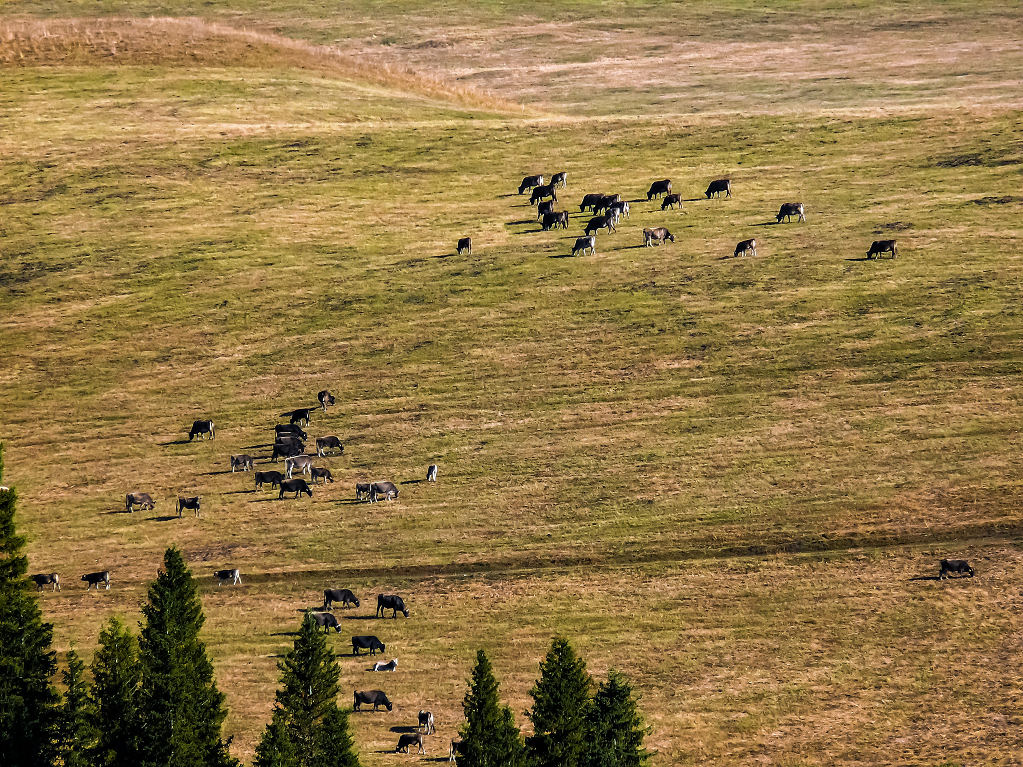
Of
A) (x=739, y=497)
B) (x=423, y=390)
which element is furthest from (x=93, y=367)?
(x=739, y=497)

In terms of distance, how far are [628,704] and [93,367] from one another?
153 feet

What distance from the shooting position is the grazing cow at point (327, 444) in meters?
64.6

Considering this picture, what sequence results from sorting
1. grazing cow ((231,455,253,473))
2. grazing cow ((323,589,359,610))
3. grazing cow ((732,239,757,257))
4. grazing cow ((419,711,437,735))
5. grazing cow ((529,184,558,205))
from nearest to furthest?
grazing cow ((419,711,437,735)) → grazing cow ((323,589,359,610)) → grazing cow ((231,455,253,473)) → grazing cow ((732,239,757,257)) → grazing cow ((529,184,558,205))

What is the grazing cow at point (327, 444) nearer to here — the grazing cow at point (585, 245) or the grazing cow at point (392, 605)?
the grazing cow at point (392, 605)

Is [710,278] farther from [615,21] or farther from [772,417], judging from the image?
[615,21]

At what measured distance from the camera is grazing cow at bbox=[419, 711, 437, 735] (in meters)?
43.9

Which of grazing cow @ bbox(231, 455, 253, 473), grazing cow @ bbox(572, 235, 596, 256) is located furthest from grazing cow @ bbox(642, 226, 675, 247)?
grazing cow @ bbox(231, 455, 253, 473)

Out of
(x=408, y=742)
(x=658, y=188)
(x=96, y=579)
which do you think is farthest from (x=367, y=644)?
(x=658, y=188)

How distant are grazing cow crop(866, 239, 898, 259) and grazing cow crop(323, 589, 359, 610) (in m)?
38.9

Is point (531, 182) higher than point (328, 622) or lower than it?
higher

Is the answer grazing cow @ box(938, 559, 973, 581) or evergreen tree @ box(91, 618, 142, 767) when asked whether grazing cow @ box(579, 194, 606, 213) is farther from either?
evergreen tree @ box(91, 618, 142, 767)

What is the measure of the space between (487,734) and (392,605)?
15.8 metres

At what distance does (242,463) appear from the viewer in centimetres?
6406

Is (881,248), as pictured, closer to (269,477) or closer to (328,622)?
(269,477)
